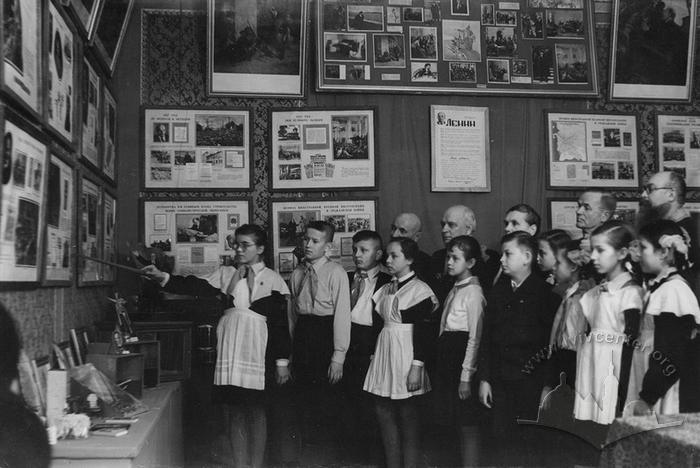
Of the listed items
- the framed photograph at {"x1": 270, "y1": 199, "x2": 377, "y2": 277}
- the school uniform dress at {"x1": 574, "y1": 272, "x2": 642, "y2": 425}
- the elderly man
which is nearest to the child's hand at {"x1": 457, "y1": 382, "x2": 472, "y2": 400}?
the school uniform dress at {"x1": 574, "y1": 272, "x2": 642, "y2": 425}

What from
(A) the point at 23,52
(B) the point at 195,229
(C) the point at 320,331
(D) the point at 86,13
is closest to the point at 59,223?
(A) the point at 23,52

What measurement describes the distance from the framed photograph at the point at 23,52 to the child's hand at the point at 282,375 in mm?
2198

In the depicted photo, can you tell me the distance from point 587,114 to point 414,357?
9.47ft

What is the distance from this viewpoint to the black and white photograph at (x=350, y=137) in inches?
223

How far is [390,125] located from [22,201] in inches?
138

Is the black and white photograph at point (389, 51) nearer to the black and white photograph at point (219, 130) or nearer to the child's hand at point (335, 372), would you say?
the black and white photograph at point (219, 130)

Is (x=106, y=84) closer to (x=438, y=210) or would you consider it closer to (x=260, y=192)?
(x=260, y=192)

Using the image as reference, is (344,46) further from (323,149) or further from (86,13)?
(86,13)

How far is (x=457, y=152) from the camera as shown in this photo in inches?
226

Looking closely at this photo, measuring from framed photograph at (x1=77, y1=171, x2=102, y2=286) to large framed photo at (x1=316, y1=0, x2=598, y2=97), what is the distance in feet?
6.73

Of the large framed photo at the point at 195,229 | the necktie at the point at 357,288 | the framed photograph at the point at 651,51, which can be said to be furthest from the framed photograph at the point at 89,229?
the framed photograph at the point at 651,51

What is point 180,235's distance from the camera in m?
5.45

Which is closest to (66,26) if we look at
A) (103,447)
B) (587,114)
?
(103,447)

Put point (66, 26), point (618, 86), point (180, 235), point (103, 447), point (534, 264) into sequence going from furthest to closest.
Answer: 1. point (618, 86)
2. point (180, 235)
3. point (534, 264)
4. point (66, 26)
5. point (103, 447)
